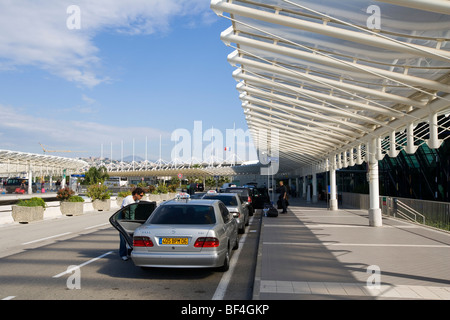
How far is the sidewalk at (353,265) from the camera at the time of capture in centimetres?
638

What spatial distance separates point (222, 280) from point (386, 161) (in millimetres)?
34323

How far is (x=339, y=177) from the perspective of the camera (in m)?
46.2

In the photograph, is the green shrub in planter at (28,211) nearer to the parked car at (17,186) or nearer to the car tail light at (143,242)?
the car tail light at (143,242)

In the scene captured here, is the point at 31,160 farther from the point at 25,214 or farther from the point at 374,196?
the point at 374,196

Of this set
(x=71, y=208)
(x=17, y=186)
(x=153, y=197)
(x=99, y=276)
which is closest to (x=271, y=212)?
(x=71, y=208)

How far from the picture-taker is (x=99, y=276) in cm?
772

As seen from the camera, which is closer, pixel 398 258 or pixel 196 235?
pixel 196 235

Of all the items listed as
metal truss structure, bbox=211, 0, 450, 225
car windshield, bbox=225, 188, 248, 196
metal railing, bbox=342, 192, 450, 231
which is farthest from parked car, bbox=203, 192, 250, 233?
car windshield, bbox=225, 188, 248, 196

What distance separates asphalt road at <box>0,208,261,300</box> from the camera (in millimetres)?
6461

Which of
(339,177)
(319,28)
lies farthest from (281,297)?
(339,177)

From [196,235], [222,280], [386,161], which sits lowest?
[222,280]

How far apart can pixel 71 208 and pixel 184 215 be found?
1658 cm

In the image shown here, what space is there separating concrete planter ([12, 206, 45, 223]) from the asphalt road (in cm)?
642
